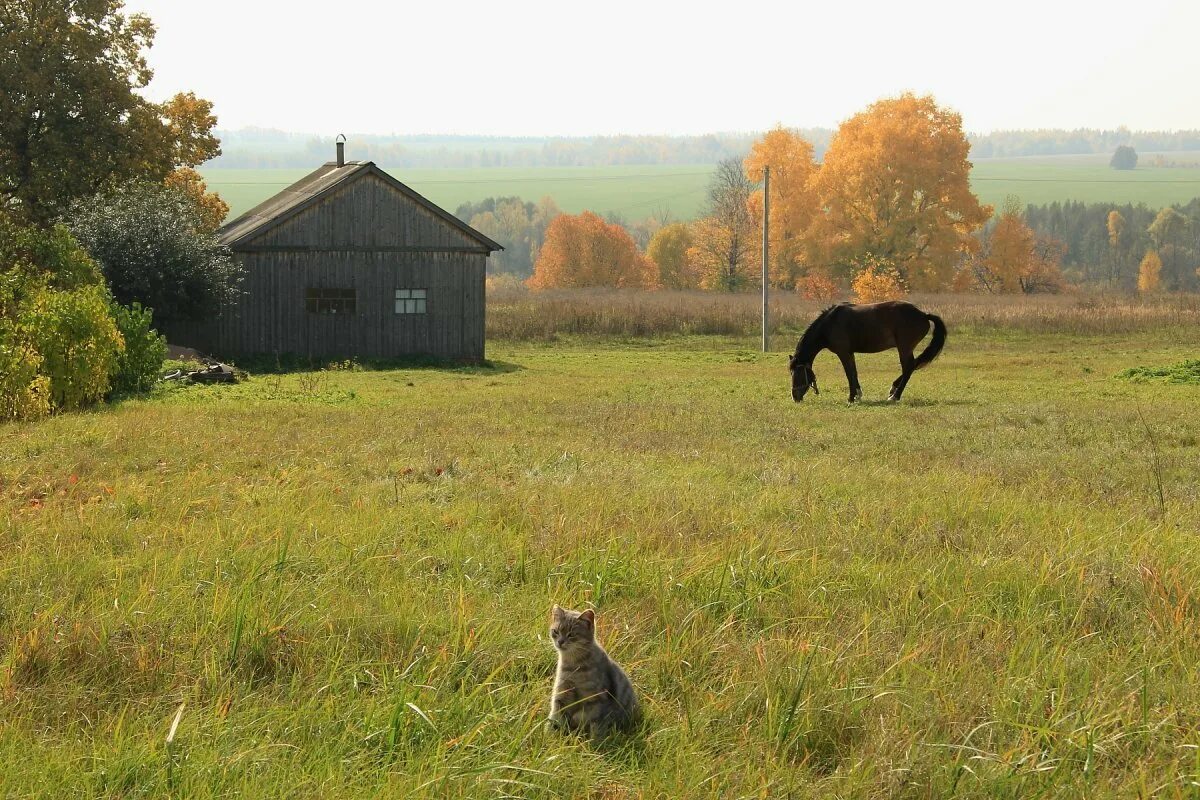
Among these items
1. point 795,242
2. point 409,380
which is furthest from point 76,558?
point 795,242

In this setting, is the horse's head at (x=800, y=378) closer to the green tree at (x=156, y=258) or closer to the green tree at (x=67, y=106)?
the green tree at (x=156, y=258)

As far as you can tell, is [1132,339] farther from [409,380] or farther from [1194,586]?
[1194,586]

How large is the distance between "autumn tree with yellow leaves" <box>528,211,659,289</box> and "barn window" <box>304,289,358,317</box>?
6159 cm

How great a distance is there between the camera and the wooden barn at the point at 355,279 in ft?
105

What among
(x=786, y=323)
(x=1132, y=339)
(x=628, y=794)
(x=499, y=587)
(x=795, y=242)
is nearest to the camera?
(x=628, y=794)

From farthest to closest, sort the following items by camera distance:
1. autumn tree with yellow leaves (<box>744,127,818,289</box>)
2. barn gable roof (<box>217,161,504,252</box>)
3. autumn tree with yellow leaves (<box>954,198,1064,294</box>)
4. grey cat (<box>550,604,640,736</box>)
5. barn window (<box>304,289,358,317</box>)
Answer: autumn tree with yellow leaves (<box>744,127,818,289</box>) → autumn tree with yellow leaves (<box>954,198,1064,294</box>) → barn window (<box>304,289,358,317</box>) → barn gable roof (<box>217,161,504,252</box>) → grey cat (<box>550,604,640,736</box>)

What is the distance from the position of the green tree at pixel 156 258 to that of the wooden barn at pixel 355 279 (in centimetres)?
138

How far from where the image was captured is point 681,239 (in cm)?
10388

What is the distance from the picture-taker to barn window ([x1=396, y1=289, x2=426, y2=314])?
110 feet

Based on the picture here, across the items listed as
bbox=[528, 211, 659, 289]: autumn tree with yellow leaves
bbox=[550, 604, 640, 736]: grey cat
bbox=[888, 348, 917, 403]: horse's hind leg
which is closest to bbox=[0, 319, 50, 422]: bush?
bbox=[550, 604, 640, 736]: grey cat

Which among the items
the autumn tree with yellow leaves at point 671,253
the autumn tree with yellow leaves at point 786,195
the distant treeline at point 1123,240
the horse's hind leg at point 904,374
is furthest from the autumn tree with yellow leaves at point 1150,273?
the horse's hind leg at point 904,374

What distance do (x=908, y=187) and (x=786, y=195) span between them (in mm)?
12567

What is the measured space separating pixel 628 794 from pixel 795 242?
2681 inches

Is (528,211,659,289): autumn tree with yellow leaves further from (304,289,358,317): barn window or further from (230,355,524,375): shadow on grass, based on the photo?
(230,355,524,375): shadow on grass
